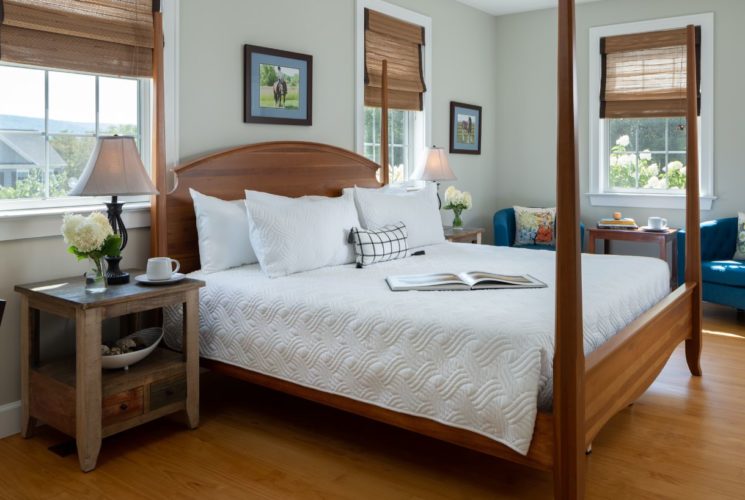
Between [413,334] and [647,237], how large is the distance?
370cm

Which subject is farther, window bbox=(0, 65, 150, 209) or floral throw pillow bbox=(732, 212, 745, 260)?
floral throw pillow bbox=(732, 212, 745, 260)

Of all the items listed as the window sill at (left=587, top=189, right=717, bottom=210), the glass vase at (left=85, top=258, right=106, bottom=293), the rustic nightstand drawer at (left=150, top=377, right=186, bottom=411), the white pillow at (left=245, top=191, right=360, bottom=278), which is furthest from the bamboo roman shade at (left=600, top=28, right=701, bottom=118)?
the glass vase at (left=85, top=258, right=106, bottom=293)

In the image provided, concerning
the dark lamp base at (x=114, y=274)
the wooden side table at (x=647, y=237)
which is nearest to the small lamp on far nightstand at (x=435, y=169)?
the wooden side table at (x=647, y=237)

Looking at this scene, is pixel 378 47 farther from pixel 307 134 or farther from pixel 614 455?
pixel 614 455

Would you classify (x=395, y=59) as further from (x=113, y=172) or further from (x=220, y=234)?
(x=113, y=172)

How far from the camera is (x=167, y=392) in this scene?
295 centimetres

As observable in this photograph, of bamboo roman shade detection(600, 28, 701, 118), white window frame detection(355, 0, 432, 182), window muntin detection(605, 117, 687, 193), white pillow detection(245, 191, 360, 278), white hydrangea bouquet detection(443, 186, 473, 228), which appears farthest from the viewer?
window muntin detection(605, 117, 687, 193)

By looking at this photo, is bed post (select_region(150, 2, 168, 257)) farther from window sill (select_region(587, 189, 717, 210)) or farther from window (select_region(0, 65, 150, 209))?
window sill (select_region(587, 189, 717, 210))

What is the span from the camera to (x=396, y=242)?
3.94 m

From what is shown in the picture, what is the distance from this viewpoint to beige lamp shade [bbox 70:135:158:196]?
9.36 feet

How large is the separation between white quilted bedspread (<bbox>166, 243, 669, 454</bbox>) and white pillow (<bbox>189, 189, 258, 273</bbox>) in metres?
0.10

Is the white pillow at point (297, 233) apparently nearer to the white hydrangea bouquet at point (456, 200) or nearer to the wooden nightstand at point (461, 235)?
the wooden nightstand at point (461, 235)

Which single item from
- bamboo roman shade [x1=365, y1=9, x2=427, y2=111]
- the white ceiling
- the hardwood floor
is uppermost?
the white ceiling

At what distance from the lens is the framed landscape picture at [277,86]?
3.98m
